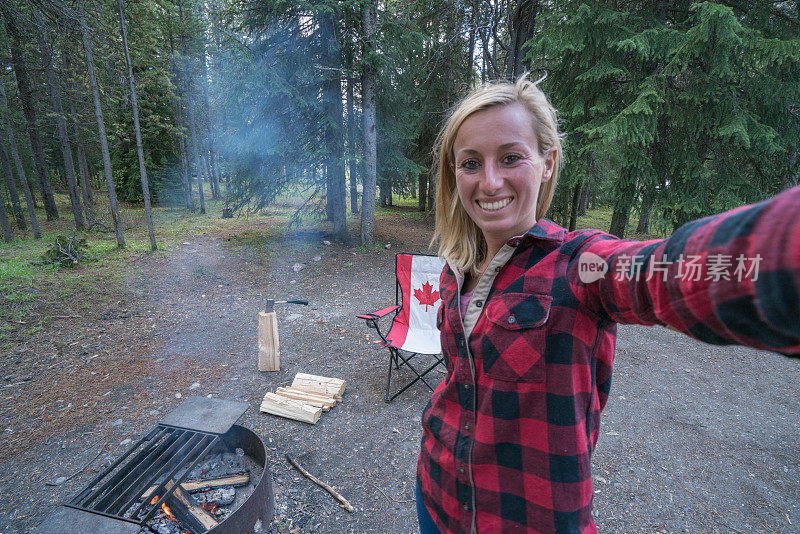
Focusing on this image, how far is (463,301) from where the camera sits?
103 centimetres

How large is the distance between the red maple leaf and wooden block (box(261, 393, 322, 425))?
1.59 meters

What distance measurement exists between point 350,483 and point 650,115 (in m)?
7.86

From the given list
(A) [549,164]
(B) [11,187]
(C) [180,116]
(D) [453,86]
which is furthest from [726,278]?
(C) [180,116]

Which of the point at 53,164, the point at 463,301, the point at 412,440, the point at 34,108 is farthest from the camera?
the point at 53,164

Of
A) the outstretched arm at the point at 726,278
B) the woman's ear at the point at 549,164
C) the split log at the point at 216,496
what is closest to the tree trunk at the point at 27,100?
the split log at the point at 216,496

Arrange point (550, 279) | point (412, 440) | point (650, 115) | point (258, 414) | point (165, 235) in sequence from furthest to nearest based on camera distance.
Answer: point (165, 235) → point (650, 115) → point (258, 414) → point (412, 440) → point (550, 279)

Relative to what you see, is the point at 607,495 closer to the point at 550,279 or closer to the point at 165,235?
the point at 550,279

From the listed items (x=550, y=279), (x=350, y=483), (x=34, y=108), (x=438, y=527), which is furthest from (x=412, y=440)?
(x=34, y=108)

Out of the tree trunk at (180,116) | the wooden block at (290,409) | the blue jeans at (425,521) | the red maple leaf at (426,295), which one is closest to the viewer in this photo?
the blue jeans at (425,521)

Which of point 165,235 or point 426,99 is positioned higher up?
point 426,99

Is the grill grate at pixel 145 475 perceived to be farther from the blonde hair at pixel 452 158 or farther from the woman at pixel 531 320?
the blonde hair at pixel 452 158

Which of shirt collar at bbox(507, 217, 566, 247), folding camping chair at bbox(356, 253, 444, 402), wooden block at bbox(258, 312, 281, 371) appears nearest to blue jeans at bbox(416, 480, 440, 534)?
→ shirt collar at bbox(507, 217, 566, 247)

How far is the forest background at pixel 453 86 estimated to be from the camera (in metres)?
6.23

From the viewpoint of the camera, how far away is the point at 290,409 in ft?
10.7
